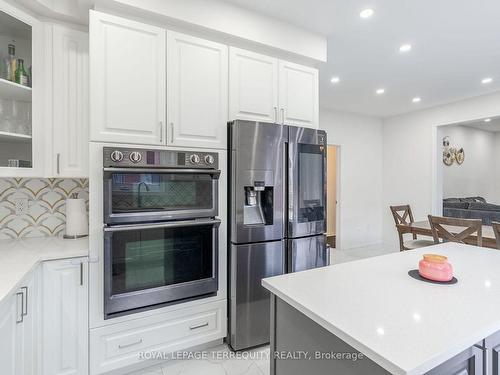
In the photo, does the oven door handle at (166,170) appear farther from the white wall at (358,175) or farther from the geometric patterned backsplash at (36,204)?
the white wall at (358,175)

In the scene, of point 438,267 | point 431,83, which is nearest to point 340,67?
point 431,83

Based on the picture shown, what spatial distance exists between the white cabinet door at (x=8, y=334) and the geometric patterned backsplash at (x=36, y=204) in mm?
874

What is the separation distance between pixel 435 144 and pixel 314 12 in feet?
12.6

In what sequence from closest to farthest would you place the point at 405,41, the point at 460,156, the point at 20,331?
the point at 20,331 → the point at 405,41 → the point at 460,156

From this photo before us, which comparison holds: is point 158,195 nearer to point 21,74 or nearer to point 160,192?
point 160,192

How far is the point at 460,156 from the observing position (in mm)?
6695

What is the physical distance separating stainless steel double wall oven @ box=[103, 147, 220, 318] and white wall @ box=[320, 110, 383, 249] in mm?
3723

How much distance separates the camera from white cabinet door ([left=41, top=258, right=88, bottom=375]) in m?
1.63

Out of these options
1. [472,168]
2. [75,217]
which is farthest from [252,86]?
[472,168]

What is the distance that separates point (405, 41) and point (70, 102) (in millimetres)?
2978

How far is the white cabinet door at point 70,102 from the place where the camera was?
6.24 feet

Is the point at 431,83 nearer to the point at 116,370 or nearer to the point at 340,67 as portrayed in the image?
the point at 340,67

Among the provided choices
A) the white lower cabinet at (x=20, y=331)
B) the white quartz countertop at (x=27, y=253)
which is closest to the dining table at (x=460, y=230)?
the white quartz countertop at (x=27, y=253)

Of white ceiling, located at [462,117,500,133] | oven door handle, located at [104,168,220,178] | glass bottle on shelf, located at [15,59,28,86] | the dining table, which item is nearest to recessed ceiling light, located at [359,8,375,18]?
oven door handle, located at [104,168,220,178]
